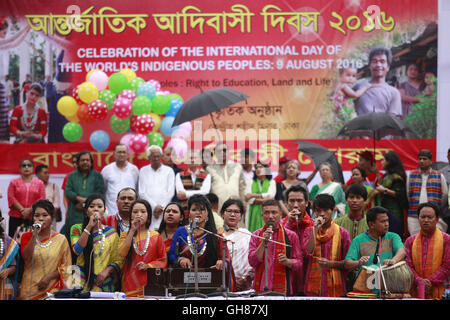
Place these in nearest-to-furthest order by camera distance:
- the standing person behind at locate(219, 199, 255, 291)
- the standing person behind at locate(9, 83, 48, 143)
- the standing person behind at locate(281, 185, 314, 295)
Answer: the standing person behind at locate(281, 185, 314, 295)
the standing person behind at locate(219, 199, 255, 291)
the standing person behind at locate(9, 83, 48, 143)

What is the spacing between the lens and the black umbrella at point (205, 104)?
24.4 feet

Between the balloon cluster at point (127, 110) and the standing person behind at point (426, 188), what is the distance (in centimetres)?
267

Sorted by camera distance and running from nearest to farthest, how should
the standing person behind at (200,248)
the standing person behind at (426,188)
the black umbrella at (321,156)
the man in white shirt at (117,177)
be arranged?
the standing person behind at (200,248) < the standing person behind at (426,188) < the man in white shirt at (117,177) < the black umbrella at (321,156)

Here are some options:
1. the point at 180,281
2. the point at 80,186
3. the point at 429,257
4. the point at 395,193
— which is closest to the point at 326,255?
the point at 429,257

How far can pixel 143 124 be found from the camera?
789cm

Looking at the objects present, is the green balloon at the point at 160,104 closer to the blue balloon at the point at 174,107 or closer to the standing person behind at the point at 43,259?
the blue balloon at the point at 174,107

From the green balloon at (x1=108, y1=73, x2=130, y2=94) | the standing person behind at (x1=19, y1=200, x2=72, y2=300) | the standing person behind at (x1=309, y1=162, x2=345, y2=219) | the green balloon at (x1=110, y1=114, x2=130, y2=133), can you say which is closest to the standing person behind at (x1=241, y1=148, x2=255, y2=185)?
the standing person behind at (x1=309, y1=162, x2=345, y2=219)

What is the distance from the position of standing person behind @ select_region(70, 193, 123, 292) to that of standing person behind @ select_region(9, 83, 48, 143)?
3667 millimetres

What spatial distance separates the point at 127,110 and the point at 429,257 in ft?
12.7

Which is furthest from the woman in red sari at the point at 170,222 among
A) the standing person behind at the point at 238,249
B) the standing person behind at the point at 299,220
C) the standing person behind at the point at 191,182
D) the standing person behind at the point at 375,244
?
the standing person behind at the point at 191,182

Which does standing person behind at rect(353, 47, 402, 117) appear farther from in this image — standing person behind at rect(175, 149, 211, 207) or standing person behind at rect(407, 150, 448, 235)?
standing person behind at rect(175, 149, 211, 207)

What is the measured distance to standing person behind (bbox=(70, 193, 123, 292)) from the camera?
5.38 m

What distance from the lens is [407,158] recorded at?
8797mm
